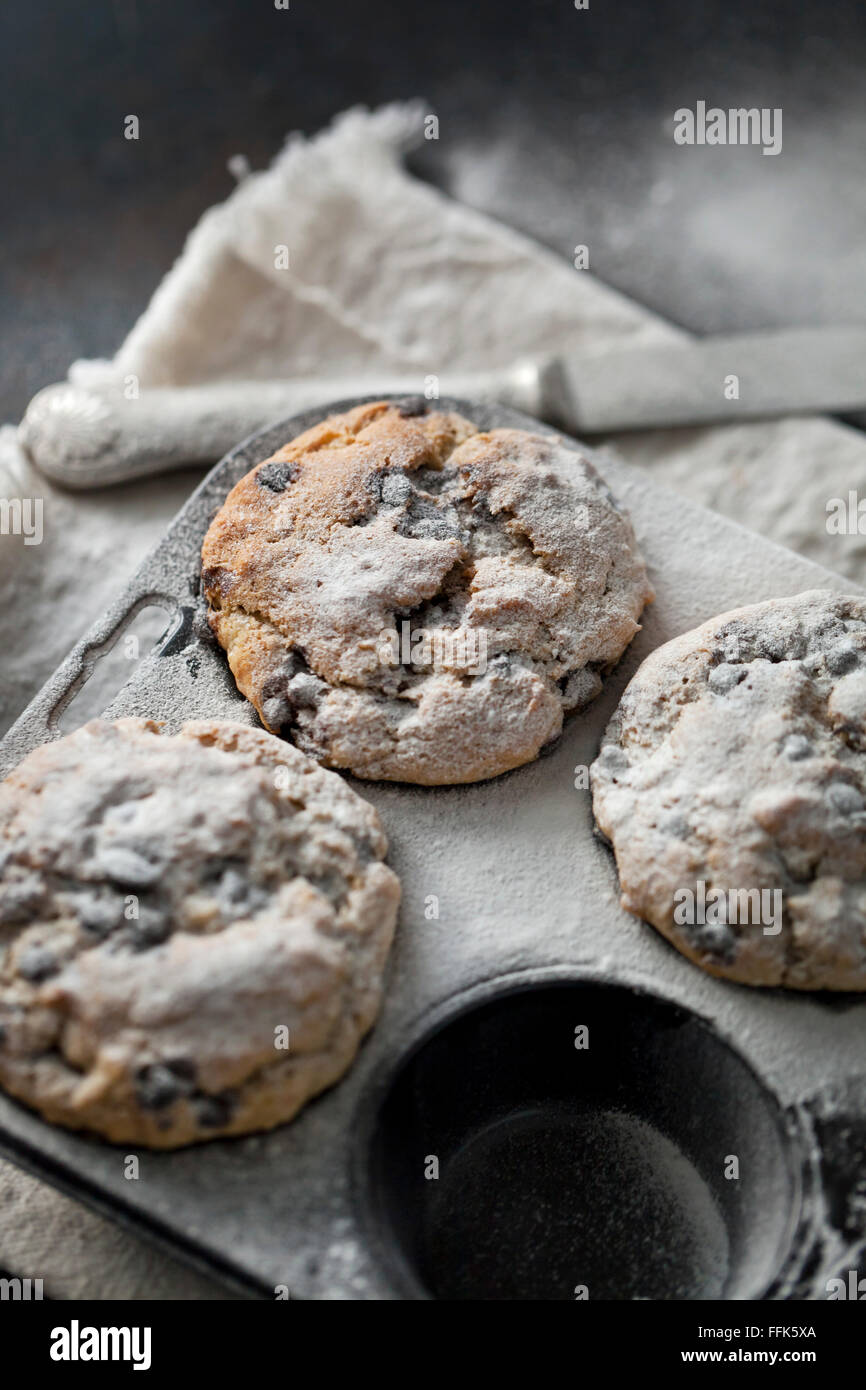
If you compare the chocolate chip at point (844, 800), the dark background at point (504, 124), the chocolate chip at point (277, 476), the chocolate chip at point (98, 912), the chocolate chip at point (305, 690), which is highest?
the dark background at point (504, 124)

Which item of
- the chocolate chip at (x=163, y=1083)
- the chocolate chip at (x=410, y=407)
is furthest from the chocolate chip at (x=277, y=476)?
the chocolate chip at (x=163, y=1083)

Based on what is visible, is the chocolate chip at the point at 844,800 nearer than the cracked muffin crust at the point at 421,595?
Yes

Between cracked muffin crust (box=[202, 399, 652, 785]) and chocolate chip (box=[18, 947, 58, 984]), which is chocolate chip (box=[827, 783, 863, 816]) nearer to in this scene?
cracked muffin crust (box=[202, 399, 652, 785])

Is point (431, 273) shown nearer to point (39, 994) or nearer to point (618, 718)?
point (618, 718)

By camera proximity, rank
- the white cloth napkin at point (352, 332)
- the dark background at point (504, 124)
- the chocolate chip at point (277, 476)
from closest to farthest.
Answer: the chocolate chip at point (277, 476)
the white cloth napkin at point (352, 332)
the dark background at point (504, 124)

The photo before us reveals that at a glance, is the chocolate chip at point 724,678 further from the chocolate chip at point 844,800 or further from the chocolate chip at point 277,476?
the chocolate chip at point 277,476
